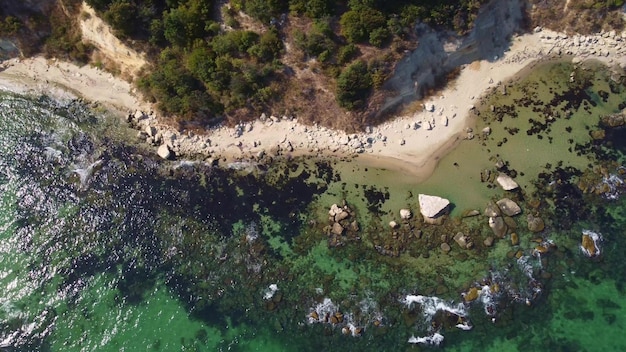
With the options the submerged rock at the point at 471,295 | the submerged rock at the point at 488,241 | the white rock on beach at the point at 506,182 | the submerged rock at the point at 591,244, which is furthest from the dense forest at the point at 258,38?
the submerged rock at the point at 591,244

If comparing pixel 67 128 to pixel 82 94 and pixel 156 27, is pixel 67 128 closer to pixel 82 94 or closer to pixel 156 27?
pixel 82 94

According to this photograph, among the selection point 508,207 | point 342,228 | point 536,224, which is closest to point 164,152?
point 342,228

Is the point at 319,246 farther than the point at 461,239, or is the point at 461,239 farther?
the point at 319,246

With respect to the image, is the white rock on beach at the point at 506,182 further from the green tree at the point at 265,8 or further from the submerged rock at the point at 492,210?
the green tree at the point at 265,8

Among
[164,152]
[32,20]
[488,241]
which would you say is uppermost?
[32,20]

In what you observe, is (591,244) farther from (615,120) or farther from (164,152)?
(164,152)
